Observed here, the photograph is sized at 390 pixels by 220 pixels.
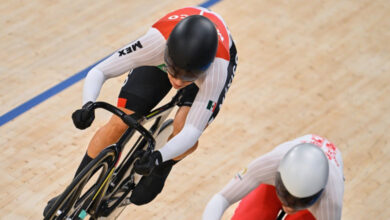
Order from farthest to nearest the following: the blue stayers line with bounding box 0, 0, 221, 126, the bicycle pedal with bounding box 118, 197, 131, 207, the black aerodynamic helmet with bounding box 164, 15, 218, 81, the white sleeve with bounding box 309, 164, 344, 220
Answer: the blue stayers line with bounding box 0, 0, 221, 126 < the bicycle pedal with bounding box 118, 197, 131, 207 < the black aerodynamic helmet with bounding box 164, 15, 218, 81 < the white sleeve with bounding box 309, 164, 344, 220

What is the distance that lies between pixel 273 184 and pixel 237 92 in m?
1.98

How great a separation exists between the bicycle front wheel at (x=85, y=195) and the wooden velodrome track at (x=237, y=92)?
2.03 feet

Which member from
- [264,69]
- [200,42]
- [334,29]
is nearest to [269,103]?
[264,69]

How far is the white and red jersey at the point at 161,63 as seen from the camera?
9.99 ft

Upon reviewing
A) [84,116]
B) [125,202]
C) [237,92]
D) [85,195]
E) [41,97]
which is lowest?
[237,92]

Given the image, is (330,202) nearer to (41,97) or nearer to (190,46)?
(190,46)

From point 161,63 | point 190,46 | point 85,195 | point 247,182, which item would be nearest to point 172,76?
point 190,46

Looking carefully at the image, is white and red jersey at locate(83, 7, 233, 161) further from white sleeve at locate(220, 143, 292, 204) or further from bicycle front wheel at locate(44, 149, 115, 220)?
white sleeve at locate(220, 143, 292, 204)

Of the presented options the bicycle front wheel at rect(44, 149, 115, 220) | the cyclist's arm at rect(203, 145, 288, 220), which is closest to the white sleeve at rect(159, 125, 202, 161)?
the bicycle front wheel at rect(44, 149, 115, 220)

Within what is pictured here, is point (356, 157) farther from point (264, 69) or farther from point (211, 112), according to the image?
point (211, 112)

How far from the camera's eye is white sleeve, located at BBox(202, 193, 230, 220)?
8.35 feet

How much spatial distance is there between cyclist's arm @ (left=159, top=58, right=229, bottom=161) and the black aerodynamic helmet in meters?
0.26

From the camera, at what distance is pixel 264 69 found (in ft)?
15.7

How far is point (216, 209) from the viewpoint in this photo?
2.56 meters
